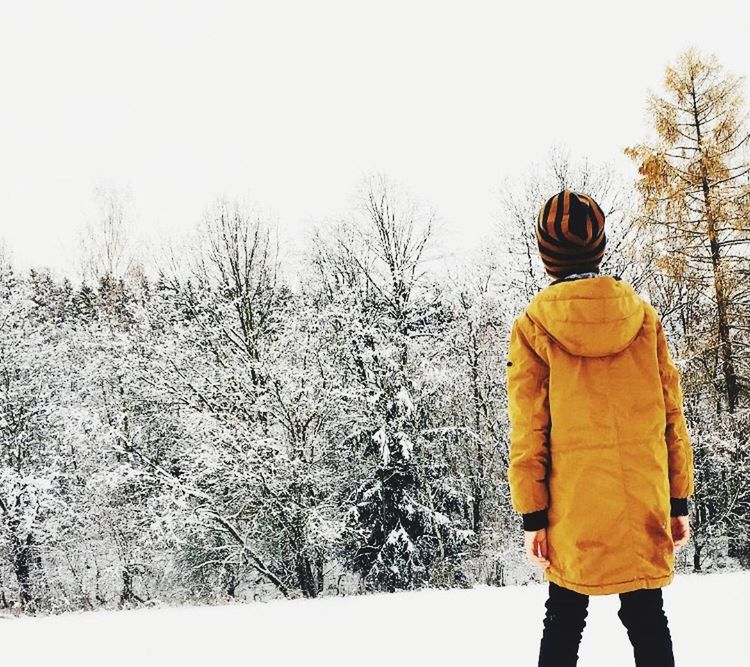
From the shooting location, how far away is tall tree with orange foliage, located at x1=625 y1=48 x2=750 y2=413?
40.7 ft

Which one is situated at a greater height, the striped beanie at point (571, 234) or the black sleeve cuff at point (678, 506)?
the striped beanie at point (571, 234)

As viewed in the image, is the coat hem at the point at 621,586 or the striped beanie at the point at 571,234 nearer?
the coat hem at the point at 621,586

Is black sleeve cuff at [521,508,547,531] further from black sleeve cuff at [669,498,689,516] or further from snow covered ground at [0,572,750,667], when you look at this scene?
snow covered ground at [0,572,750,667]

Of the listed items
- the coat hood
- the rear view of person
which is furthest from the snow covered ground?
the coat hood

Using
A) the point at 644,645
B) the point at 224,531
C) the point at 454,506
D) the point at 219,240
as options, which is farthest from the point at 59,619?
the point at 454,506

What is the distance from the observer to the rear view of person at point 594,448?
1.70 meters

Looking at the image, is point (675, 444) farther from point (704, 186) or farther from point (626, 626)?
point (704, 186)

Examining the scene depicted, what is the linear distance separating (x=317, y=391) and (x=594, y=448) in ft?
43.2

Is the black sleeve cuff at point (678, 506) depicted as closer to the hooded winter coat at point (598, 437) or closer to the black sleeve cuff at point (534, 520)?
the hooded winter coat at point (598, 437)

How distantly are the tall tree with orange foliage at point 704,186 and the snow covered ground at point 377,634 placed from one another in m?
9.87

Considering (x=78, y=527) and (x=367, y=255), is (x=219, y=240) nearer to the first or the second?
(x=367, y=255)

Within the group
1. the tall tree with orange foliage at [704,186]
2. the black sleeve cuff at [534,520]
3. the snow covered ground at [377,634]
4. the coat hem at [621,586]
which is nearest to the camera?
the coat hem at [621,586]

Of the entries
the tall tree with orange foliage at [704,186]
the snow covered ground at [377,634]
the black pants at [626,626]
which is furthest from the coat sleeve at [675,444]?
the tall tree with orange foliage at [704,186]

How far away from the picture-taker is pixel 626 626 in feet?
5.83
